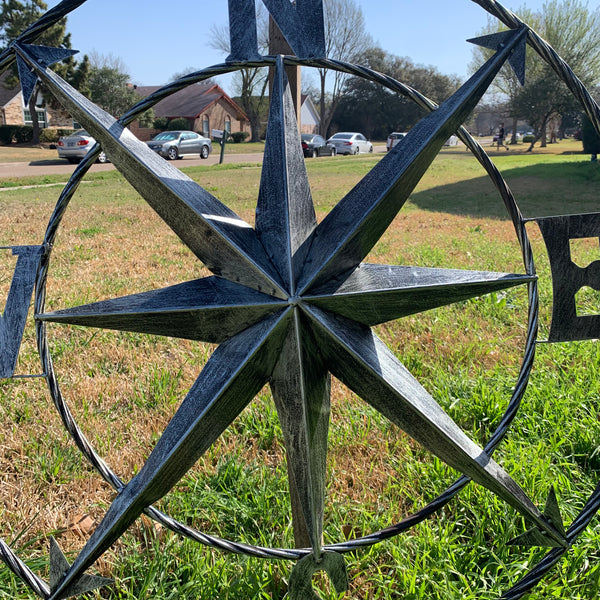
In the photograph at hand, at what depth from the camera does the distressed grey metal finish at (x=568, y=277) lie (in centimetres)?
159

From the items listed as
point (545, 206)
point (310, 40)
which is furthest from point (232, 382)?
point (545, 206)

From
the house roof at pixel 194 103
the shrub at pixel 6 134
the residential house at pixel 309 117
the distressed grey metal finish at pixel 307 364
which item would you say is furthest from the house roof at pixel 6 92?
the distressed grey metal finish at pixel 307 364

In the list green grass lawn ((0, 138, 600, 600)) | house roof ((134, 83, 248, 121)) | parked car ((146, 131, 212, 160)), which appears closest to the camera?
green grass lawn ((0, 138, 600, 600))

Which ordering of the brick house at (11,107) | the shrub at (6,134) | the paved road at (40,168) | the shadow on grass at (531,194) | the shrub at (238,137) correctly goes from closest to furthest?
the shadow on grass at (531,194), the paved road at (40,168), the shrub at (6,134), the brick house at (11,107), the shrub at (238,137)

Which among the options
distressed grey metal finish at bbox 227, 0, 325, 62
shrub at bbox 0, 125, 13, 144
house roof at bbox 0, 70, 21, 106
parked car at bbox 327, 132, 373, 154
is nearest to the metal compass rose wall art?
distressed grey metal finish at bbox 227, 0, 325, 62

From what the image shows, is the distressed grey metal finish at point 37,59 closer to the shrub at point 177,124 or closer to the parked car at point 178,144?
the parked car at point 178,144

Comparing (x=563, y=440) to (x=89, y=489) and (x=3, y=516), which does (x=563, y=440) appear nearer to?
(x=89, y=489)

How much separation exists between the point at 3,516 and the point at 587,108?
8.70 ft

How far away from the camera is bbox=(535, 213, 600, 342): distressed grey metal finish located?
159 cm

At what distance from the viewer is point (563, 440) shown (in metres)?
2.44

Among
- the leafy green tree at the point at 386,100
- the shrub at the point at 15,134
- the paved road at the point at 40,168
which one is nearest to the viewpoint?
the paved road at the point at 40,168

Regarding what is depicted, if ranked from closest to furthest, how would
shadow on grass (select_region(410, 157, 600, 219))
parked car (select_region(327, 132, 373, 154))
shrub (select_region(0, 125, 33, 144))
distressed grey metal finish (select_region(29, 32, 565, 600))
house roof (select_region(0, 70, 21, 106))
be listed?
distressed grey metal finish (select_region(29, 32, 565, 600)) < shadow on grass (select_region(410, 157, 600, 219)) < parked car (select_region(327, 132, 373, 154)) < shrub (select_region(0, 125, 33, 144)) < house roof (select_region(0, 70, 21, 106))

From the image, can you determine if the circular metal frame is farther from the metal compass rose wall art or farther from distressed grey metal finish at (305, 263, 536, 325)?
distressed grey metal finish at (305, 263, 536, 325)

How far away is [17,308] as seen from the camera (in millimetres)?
1662
